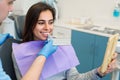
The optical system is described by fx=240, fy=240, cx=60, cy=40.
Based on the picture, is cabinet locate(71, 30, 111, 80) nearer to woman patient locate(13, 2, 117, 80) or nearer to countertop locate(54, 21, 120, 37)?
countertop locate(54, 21, 120, 37)

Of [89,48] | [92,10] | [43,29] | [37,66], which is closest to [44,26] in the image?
[43,29]

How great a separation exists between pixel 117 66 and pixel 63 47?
43 cm

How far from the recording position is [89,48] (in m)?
3.23

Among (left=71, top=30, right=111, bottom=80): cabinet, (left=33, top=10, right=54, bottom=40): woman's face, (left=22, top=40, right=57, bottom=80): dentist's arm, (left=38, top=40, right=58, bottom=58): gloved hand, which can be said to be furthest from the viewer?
(left=71, top=30, right=111, bottom=80): cabinet

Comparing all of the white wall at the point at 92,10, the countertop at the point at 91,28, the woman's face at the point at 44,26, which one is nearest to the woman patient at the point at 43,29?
the woman's face at the point at 44,26

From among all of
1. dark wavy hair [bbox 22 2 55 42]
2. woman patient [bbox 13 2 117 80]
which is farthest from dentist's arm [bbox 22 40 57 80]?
dark wavy hair [bbox 22 2 55 42]

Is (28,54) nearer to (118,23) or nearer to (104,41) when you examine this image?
(104,41)

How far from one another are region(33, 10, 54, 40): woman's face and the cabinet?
1.36 metres

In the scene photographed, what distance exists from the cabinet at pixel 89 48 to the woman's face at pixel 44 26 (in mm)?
1363

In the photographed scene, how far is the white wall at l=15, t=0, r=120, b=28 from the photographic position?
3420mm

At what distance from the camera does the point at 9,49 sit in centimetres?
173

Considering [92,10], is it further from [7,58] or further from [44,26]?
[7,58]

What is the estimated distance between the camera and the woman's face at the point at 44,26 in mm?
1764

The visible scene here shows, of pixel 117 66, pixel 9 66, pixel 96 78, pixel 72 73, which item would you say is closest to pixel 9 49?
pixel 9 66
